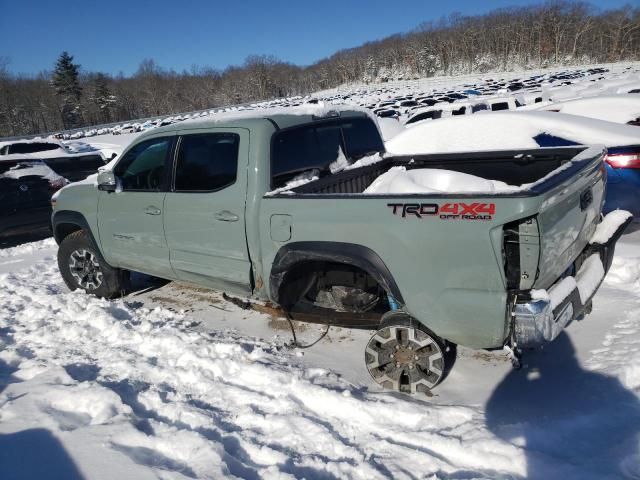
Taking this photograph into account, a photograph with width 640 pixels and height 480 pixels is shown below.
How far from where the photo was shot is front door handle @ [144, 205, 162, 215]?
4189 millimetres

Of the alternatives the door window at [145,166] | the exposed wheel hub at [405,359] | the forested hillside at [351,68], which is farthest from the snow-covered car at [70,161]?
the forested hillside at [351,68]

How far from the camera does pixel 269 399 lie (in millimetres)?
3094

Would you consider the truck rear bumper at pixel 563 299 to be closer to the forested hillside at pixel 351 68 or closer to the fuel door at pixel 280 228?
the fuel door at pixel 280 228

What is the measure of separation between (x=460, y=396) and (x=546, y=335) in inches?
30.8

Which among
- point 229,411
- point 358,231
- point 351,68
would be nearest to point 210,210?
point 358,231

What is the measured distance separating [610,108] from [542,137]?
3282mm

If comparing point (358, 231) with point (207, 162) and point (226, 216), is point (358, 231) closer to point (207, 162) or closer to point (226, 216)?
point (226, 216)

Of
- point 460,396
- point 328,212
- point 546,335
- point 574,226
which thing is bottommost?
point 460,396

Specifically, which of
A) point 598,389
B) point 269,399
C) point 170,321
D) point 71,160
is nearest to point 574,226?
point 598,389

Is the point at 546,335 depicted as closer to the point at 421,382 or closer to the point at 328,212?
the point at 421,382

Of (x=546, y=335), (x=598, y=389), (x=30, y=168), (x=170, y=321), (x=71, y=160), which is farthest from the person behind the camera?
(x=71, y=160)

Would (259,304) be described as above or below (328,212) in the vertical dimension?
below

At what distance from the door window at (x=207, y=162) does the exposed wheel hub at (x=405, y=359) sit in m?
1.65

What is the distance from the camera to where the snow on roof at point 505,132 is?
5.76 metres
